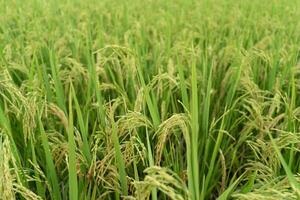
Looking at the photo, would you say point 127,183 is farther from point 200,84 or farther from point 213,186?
point 200,84

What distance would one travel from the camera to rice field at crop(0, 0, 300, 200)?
1000 mm

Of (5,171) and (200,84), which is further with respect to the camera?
(200,84)

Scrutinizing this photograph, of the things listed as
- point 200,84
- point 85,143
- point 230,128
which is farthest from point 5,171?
point 200,84

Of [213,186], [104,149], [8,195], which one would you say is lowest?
[213,186]

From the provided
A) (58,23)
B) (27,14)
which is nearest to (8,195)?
(58,23)

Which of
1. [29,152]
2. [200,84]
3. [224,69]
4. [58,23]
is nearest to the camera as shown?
[29,152]

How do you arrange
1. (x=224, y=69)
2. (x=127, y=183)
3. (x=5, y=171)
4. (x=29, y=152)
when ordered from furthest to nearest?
(x=224, y=69), (x=29, y=152), (x=127, y=183), (x=5, y=171)

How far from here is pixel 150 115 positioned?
1545mm

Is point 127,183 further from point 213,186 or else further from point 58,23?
point 58,23

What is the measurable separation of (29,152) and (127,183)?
0.36 metres

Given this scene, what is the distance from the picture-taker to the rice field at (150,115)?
1000 mm

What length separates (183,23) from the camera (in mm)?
3303

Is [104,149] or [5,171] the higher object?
[5,171]

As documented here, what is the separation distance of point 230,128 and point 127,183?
0.55m
